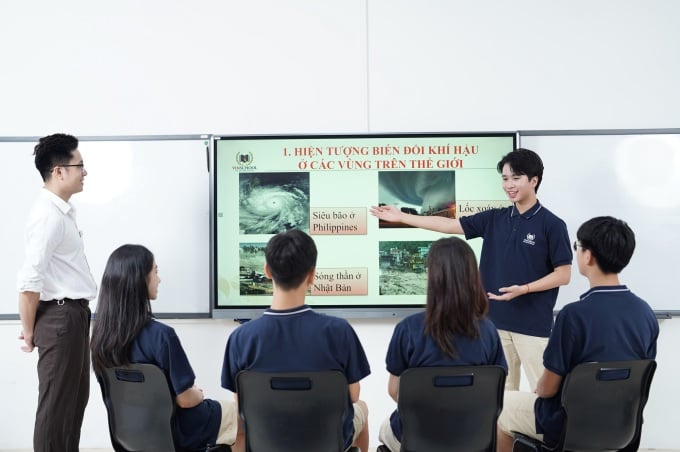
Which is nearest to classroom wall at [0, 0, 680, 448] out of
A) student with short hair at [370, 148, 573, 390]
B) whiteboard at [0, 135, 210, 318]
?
whiteboard at [0, 135, 210, 318]

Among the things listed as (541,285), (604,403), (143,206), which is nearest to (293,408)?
(604,403)

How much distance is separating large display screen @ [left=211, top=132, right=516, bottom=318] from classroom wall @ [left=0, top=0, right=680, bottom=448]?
156mm

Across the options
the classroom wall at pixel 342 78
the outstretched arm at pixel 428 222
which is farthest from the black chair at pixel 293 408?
the classroom wall at pixel 342 78

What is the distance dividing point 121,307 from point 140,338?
5.0 inches

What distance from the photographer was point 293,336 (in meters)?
1.99

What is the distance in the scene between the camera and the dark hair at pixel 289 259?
2.04 meters

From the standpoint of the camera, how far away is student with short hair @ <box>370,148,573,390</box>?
116 inches

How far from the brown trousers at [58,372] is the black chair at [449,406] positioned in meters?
1.58

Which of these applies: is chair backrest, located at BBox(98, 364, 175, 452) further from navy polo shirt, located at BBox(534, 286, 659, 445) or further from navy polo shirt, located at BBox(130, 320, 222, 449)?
navy polo shirt, located at BBox(534, 286, 659, 445)

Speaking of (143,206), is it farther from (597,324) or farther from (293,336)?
(597,324)

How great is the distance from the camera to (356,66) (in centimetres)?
373

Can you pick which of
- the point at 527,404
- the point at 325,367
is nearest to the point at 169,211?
the point at 325,367

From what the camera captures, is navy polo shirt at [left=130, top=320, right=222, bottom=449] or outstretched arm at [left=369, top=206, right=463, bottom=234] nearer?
navy polo shirt at [left=130, top=320, right=222, bottom=449]

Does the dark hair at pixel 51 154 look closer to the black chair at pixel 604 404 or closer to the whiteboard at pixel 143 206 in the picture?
the whiteboard at pixel 143 206
